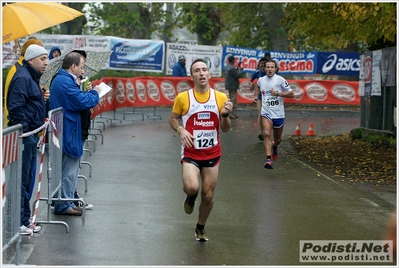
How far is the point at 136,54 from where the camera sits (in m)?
29.9

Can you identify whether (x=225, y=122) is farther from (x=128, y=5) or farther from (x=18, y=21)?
(x=128, y=5)

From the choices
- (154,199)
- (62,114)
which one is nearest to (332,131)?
(154,199)

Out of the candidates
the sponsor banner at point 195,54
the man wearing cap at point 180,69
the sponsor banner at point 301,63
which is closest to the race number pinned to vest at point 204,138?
the man wearing cap at point 180,69

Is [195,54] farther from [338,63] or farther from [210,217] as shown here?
[210,217]

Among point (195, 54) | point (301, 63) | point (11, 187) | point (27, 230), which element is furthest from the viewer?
point (301, 63)

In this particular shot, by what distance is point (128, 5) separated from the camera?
43.6 m

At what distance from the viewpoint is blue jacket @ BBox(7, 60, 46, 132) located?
27.0ft

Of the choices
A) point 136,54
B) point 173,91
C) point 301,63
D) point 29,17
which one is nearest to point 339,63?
point 301,63

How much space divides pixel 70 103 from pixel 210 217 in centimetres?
202

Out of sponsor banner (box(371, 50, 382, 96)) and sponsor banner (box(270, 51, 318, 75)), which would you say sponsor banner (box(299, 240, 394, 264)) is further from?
sponsor banner (box(270, 51, 318, 75))

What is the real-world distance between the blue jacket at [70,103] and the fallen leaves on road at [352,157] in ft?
17.7

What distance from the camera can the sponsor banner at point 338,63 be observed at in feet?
107

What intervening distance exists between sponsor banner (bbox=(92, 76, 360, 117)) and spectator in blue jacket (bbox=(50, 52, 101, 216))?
36.6ft

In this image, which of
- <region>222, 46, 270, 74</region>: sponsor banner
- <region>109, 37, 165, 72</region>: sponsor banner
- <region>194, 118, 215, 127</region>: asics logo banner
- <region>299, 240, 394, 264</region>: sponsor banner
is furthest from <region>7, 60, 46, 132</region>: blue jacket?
<region>222, 46, 270, 74</region>: sponsor banner
